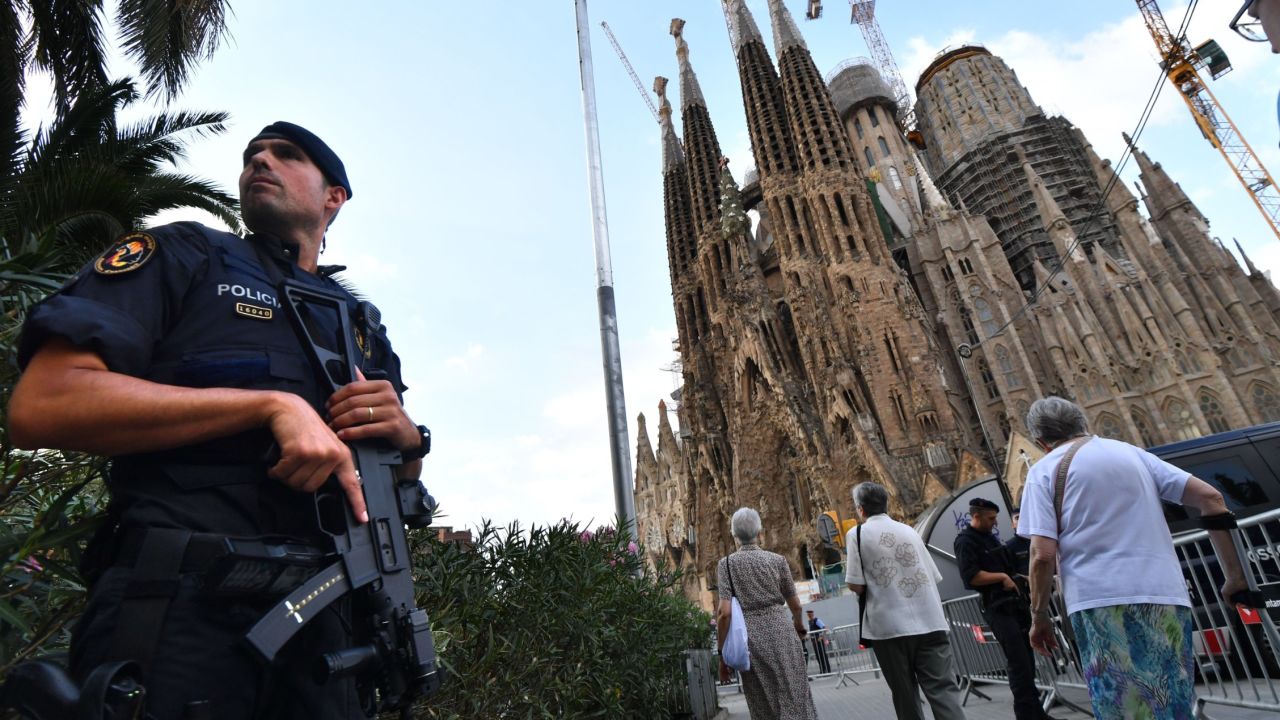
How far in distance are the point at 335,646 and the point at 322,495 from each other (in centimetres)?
28

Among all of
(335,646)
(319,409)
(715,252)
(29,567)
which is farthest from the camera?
(715,252)

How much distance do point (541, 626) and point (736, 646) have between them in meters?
1.33

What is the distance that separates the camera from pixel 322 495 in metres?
1.28

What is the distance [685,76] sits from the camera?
46.9 metres

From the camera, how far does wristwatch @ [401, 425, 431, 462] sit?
1.57 metres

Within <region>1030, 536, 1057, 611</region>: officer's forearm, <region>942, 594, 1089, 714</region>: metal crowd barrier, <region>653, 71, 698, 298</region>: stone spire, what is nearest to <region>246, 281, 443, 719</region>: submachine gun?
<region>1030, 536, 1057, 611</region>: officer's forearm

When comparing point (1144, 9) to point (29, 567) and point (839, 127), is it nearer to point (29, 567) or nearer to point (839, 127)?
point (839, 127)

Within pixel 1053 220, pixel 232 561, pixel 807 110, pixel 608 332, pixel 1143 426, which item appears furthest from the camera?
pixel 807 110

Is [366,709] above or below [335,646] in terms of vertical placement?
below

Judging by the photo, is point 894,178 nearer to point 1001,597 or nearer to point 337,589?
point 1001,597

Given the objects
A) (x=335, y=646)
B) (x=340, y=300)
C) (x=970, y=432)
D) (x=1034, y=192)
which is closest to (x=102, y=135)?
(x=340, y=300)

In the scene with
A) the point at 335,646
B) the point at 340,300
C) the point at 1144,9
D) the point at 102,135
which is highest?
the point at 1144,9

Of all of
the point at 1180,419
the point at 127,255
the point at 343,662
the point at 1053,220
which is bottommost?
the point at 1180,419

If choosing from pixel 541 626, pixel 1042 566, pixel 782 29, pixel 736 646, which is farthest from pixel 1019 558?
pixel 782 29
